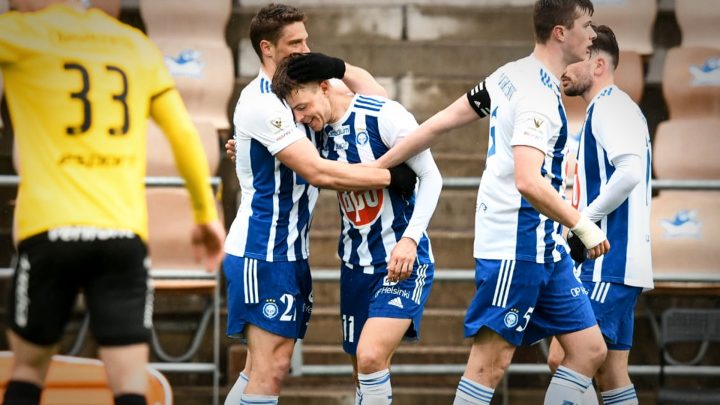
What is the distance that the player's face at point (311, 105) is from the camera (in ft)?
15.4

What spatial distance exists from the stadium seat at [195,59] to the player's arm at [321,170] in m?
2.35

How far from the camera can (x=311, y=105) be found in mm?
4703

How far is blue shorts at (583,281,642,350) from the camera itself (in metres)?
5.19

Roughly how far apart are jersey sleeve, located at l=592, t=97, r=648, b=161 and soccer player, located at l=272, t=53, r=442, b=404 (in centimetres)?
80

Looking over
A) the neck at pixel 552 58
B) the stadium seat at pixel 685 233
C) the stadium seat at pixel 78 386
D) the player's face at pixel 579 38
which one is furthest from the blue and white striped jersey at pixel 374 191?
the stadium seat at pixel 685 233

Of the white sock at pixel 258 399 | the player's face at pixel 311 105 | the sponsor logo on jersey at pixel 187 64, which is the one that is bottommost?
the white sock at pixel 258 399

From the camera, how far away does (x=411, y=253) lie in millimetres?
4641

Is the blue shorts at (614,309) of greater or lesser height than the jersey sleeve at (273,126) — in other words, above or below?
below

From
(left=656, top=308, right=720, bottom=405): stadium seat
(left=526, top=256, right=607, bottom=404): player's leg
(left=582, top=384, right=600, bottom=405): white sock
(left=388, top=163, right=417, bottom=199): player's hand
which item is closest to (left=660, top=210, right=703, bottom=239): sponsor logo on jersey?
(left=656, top=308, right=720, bottom=405): stadium seat

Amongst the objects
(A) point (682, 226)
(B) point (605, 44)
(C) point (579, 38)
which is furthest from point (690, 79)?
(C) point (579, 38)

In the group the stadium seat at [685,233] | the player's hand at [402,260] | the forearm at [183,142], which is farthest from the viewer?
the stadium seat at [685,233]

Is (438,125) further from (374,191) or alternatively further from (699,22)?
(699,22)

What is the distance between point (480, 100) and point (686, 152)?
104 inches

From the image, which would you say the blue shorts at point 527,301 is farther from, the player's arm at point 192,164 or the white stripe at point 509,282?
the player's arm at point 192,164
